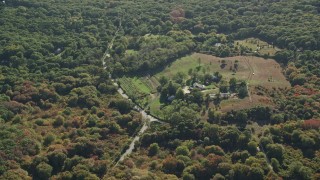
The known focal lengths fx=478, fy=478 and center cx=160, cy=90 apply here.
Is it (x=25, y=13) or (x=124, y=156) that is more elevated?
(x=25, y=13)

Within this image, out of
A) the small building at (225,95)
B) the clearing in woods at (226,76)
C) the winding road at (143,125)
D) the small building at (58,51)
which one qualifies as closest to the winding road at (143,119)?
the winding road at (143,125)

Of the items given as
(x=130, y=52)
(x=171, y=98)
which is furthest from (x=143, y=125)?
(x=130, y=52)

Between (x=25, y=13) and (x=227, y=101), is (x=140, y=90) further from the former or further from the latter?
(x=25, y=13)

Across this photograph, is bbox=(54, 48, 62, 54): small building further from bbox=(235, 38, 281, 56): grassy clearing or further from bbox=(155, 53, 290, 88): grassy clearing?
bbox=(235, 38, 281, 56): grassy clearing

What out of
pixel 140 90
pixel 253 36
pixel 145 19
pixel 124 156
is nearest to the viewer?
pixel 124 156

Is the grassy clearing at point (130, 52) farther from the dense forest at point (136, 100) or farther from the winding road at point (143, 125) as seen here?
the winding road at point (143, 125)

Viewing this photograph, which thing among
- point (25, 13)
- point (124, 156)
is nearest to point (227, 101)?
point (124, 156)

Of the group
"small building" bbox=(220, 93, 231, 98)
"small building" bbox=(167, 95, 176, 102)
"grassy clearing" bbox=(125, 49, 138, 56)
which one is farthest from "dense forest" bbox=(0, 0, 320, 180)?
"small building" bbox=(220, 93, 231, 98)

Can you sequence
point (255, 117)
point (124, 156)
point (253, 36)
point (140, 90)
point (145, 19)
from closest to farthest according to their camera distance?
point (124, 156) < point (255, 117) < point (140, 90) < point (253, 36) < point (145, 19)
